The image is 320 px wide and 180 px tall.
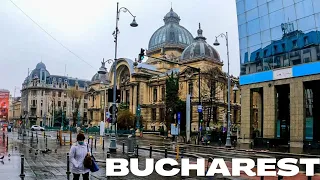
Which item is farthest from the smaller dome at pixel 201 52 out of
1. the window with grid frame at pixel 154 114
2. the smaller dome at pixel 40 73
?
the smaller dome at pixel 40 73

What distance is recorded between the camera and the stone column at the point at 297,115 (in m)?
37.8

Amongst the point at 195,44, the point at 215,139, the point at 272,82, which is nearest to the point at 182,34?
the point at 195,44

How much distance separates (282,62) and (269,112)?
18.5 feet

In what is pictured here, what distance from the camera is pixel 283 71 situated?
133 ft

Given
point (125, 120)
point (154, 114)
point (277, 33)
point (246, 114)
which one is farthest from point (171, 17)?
point (277, 33)

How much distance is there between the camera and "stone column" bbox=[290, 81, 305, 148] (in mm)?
37844

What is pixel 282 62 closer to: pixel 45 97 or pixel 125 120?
pixel 125 120

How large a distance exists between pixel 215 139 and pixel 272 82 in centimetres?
1264

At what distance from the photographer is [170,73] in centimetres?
9294

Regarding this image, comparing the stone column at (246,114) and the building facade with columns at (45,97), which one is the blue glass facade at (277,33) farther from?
the building facade with columns at (45,97)

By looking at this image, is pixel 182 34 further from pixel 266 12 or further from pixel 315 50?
pixel 315 50

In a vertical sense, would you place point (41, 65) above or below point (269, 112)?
above

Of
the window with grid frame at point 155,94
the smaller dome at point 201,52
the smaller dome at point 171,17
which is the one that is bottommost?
the window with grid frame at point 155,94

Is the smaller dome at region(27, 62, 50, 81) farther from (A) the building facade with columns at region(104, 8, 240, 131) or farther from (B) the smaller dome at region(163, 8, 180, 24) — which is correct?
(B) the smaller dome at region(163, 8, 180, 24)
